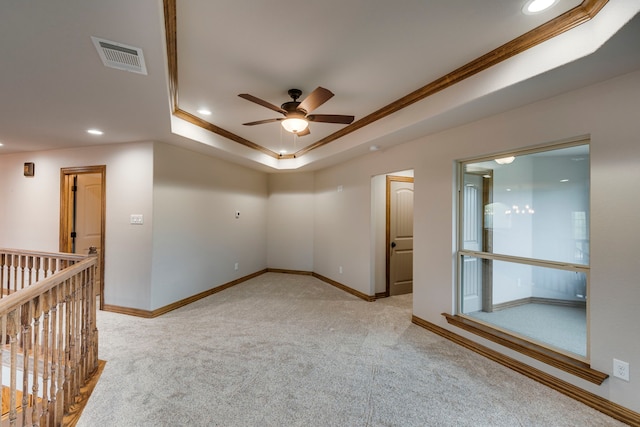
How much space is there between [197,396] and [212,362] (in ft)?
1.51

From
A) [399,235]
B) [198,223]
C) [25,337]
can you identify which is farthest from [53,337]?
[399,235]

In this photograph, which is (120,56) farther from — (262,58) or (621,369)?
(621,369)

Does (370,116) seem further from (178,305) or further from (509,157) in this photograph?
(178,305)

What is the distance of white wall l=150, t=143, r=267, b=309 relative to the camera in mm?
3768

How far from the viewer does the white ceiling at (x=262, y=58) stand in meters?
1.55

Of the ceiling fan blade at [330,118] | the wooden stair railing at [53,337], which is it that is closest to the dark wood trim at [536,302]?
the ceiling fan blade at [330,118]

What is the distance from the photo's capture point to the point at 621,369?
1888mm

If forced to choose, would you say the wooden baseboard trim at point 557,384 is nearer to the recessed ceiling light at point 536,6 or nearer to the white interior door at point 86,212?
the recessed ceiling light at point 536,6

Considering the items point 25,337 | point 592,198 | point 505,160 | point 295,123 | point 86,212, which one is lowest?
point 25,337

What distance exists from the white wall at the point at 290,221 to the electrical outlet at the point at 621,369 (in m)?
4.71

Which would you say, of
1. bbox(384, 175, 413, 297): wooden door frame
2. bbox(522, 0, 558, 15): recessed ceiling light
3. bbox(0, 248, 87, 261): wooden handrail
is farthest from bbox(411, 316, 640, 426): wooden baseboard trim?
bbox(0, 248, 87, 261): wooden handrail

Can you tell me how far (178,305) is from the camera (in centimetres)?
395

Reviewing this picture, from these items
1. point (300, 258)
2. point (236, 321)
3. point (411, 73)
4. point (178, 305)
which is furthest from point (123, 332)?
point (411, 73)

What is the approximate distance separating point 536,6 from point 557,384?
269 centimetres
